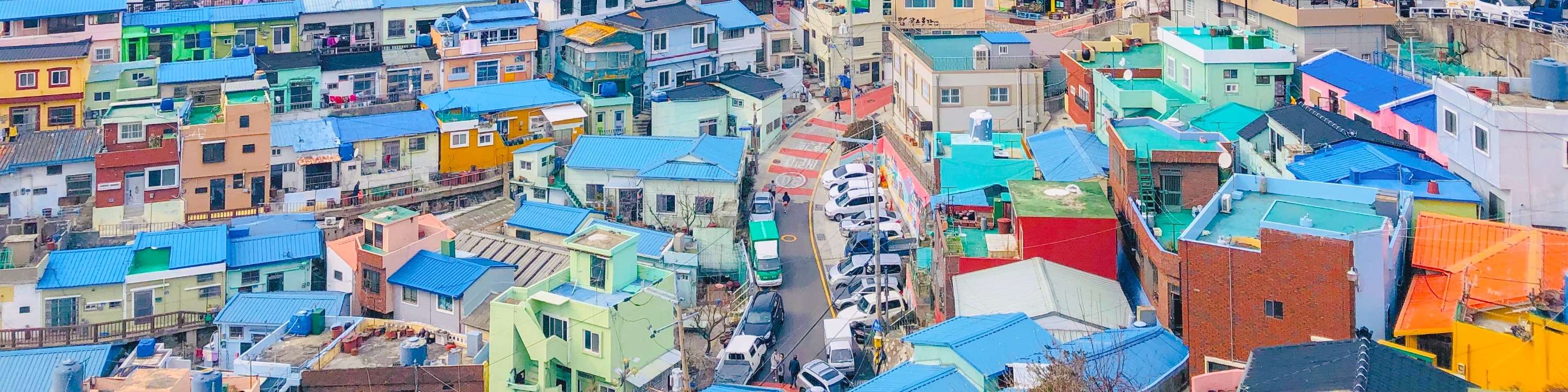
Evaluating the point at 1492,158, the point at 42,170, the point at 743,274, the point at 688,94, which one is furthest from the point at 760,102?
the point at 1492,158

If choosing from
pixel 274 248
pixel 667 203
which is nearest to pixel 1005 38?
pixel 667 203

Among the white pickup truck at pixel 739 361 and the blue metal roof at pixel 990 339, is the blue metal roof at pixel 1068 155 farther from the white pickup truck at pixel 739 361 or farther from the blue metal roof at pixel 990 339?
the blue metal roof at pixel 990 339

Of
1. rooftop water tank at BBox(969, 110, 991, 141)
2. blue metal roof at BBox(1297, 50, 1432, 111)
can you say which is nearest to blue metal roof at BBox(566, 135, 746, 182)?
rooftop water tank at BBox(969, 110, 991, 141)

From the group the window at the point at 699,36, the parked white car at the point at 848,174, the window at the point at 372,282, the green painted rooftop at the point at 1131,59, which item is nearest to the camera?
the window at the point at 372,282

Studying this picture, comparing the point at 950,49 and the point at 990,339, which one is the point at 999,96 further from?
the point at 990,339

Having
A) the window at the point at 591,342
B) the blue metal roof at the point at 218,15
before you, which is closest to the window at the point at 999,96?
the window at the point at 591,342

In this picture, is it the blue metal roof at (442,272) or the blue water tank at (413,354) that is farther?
the blue metal roof at (442,272)
